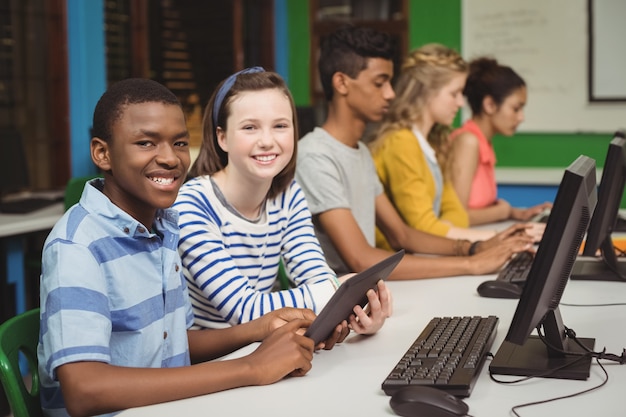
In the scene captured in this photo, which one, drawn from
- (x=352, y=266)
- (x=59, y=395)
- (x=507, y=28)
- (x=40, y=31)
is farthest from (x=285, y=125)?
(x=507, y=28)

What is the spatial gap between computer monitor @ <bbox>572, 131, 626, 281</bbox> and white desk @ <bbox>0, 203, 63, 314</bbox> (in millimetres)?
2012

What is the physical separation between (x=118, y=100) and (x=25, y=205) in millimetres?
2297

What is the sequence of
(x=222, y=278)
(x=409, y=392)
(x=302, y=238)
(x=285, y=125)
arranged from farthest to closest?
1. (x=302, y=238)
2. (x=285, y=125)
3. (x=222, y=278)
4. (x=409, y=392)

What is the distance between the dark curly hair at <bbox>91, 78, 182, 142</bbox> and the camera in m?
1.34

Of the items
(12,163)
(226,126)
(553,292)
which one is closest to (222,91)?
(226,126)

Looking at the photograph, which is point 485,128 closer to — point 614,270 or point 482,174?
point 482,174

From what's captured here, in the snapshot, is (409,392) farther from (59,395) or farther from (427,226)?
(427,226)

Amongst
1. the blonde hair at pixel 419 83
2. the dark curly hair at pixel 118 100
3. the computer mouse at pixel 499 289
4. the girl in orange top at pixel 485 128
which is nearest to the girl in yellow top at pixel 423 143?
the blonde hair at pixel 419 83

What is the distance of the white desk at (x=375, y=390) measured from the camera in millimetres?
1148

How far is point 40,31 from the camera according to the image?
158 inches

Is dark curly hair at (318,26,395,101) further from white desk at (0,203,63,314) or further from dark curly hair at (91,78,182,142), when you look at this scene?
white desk at (0,203,63,314)

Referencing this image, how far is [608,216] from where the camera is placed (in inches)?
78.9

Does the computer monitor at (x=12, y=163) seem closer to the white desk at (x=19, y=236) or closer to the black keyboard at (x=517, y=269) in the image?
the white desk at (x=19, y=236)

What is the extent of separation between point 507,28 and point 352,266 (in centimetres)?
363
